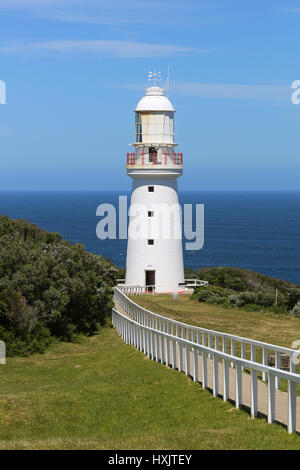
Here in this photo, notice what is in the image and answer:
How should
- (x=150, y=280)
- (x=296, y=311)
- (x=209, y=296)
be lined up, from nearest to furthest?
(x=296, y=311) → (x=209, y=296) → (x=150, y=280)

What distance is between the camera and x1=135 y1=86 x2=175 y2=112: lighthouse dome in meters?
42.0

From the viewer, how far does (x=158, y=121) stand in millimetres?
42312

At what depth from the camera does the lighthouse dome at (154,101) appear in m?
42.0

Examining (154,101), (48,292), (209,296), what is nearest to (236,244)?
(154,101)

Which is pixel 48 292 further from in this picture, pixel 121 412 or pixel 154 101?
pixel 154 101

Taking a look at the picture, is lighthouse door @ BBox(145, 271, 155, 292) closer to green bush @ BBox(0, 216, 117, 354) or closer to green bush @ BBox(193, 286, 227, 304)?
green bush @ BBox(193, 286, 227, 304)

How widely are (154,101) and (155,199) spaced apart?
5.59 m

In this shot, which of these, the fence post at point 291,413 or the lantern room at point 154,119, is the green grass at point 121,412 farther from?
the lantern room at point 154,119

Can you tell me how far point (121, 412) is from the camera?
17484mm

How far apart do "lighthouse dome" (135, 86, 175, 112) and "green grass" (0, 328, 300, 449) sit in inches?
783

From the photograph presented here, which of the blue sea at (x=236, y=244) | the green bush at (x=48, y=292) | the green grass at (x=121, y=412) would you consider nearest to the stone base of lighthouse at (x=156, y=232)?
the green bush at (x=48, y=292)

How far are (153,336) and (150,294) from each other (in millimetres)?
18970
